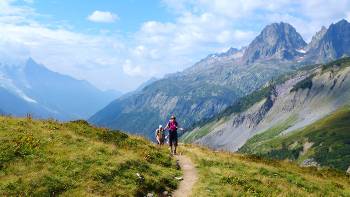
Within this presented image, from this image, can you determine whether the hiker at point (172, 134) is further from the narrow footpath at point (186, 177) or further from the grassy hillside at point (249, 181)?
the grassy hillside at point (249, 181)

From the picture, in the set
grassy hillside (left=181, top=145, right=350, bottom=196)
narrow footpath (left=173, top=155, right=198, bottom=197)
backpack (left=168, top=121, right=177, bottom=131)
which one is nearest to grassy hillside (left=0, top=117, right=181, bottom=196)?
narrow footpath (left=173, top=155, right=198, bottom=197)

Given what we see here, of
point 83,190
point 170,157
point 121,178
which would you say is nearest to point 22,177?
point 83,190

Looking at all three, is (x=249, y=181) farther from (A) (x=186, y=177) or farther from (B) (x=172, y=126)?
(B) (x=172, y=126)

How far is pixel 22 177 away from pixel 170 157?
49.4ft

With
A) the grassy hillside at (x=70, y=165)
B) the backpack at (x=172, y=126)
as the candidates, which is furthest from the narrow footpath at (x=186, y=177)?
the backpack at (x=172, y=126)

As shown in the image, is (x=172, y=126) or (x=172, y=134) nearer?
(x=172, y=134)

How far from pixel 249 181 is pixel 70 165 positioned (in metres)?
12.5

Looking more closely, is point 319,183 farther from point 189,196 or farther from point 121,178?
point 121,178

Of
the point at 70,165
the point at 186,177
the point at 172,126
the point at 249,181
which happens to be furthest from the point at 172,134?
the point at 70,165

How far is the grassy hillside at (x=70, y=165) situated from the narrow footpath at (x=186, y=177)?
26.5 inches

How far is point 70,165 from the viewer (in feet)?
92.7

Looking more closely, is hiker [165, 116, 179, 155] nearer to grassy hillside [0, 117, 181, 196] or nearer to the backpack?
the backpack

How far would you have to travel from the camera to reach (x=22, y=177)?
82.7 feet

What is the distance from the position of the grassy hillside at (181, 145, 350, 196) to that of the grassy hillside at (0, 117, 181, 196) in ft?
8.23
